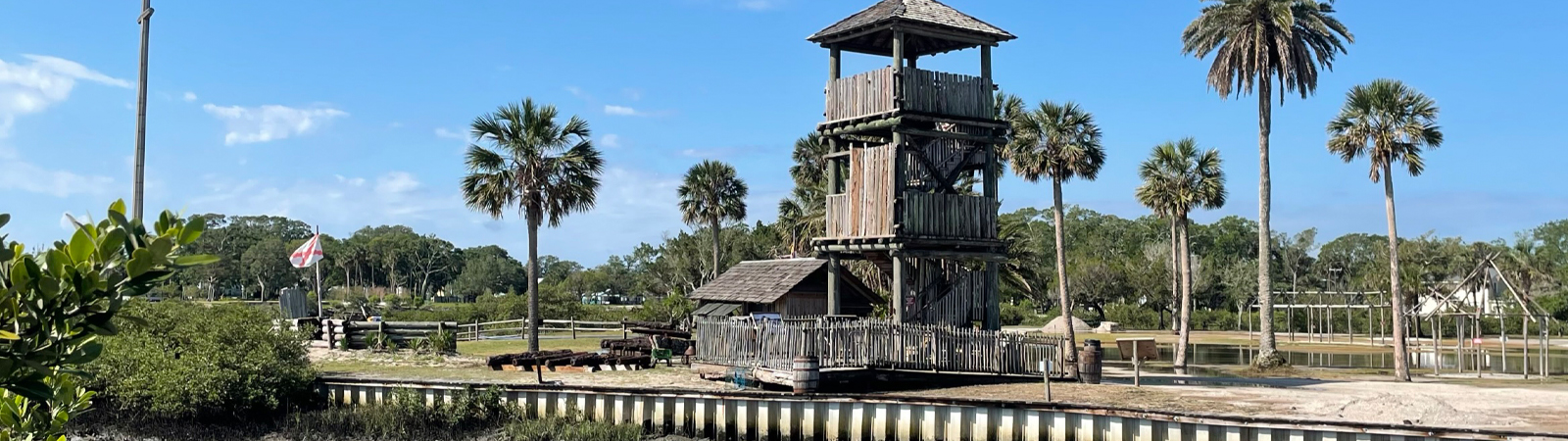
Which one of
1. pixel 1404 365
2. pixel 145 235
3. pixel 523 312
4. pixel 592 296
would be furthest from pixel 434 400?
pixel 592 296

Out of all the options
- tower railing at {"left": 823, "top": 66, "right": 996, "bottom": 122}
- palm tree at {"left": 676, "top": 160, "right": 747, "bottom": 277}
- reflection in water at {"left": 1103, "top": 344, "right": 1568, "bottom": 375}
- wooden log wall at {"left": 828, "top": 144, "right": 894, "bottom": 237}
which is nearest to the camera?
tower railing at {"left": 823, "top": 66, "right": 996, "bottom": 122}

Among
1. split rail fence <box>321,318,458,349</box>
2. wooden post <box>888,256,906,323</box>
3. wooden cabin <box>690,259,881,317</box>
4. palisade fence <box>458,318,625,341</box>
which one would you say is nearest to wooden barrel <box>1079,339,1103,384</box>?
wooden post <box>888,256,906,323</box>

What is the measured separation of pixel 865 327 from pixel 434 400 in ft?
30.3

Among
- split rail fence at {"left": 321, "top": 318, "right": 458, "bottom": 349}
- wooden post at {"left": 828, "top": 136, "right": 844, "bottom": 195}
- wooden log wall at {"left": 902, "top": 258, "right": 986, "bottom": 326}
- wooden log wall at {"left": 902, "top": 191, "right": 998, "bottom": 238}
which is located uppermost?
wooden post at {"left": 828, "top": 136, "right": 844, "bottom": 195}

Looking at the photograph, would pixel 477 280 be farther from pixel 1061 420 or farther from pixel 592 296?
pixel 1061 420

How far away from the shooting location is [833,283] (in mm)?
29203

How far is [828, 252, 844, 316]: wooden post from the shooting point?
28953 mm

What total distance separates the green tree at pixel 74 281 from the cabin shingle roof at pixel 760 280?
27.7m

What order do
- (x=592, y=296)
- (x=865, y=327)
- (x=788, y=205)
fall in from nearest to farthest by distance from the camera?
1. (x=865, y=327)
2. (x=788, y=205)
3. (x=592, y=296)

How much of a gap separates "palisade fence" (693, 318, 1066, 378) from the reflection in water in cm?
1964

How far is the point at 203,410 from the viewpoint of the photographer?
25.2 m

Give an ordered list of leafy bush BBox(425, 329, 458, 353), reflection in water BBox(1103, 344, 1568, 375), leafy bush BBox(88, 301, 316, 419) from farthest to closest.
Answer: reflection in water BBox(1103, 344, 1568, 375)
leafy bush BBox(425, 329, 458, 353)
leafy bush BBox(88, 301, 316, 419)

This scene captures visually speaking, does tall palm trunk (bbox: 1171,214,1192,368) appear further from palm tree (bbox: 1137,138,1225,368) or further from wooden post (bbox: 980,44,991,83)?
wooden post (bbox: 980,44,991,83)

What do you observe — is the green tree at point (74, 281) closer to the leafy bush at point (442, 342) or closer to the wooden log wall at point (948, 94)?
the wooden log wall at point (948, 94)
